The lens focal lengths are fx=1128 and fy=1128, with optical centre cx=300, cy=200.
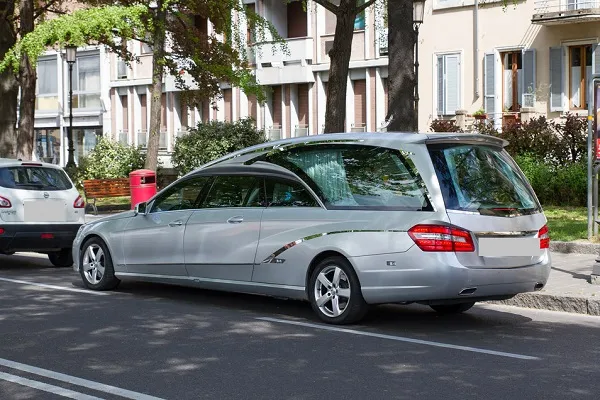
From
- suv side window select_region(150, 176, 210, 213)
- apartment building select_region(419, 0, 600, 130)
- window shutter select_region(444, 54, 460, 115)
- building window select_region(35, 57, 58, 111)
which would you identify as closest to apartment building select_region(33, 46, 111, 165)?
building window select_region(35, 57, 58, 111)

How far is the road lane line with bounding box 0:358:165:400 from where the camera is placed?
7.14 metres

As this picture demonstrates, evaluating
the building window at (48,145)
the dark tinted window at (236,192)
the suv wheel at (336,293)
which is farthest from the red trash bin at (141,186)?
the building window at (48,145)

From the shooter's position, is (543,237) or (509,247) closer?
(509,247)

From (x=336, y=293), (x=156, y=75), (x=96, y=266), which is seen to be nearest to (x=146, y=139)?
(x=156, y=75)

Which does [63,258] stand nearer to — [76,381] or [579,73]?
[76,381]

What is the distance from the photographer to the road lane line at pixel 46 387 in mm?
7125

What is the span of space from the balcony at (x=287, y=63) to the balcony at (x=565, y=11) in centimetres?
1035

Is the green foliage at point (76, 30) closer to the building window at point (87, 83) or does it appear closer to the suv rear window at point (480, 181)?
the suv rear window at point (480, 181)

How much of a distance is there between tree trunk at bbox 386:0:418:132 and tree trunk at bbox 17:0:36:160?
14019 mm

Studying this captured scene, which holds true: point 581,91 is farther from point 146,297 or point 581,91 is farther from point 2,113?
point 146,297

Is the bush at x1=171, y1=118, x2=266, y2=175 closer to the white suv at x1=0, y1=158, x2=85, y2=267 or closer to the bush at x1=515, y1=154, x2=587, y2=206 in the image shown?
the bush at x1=515, y1=154, x2=587, y2=206

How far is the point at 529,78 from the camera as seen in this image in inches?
1399

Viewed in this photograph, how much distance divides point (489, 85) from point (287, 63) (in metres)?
9.86

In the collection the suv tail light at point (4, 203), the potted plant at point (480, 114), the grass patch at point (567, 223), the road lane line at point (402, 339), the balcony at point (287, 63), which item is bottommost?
the road lane line at point (402, 339)
